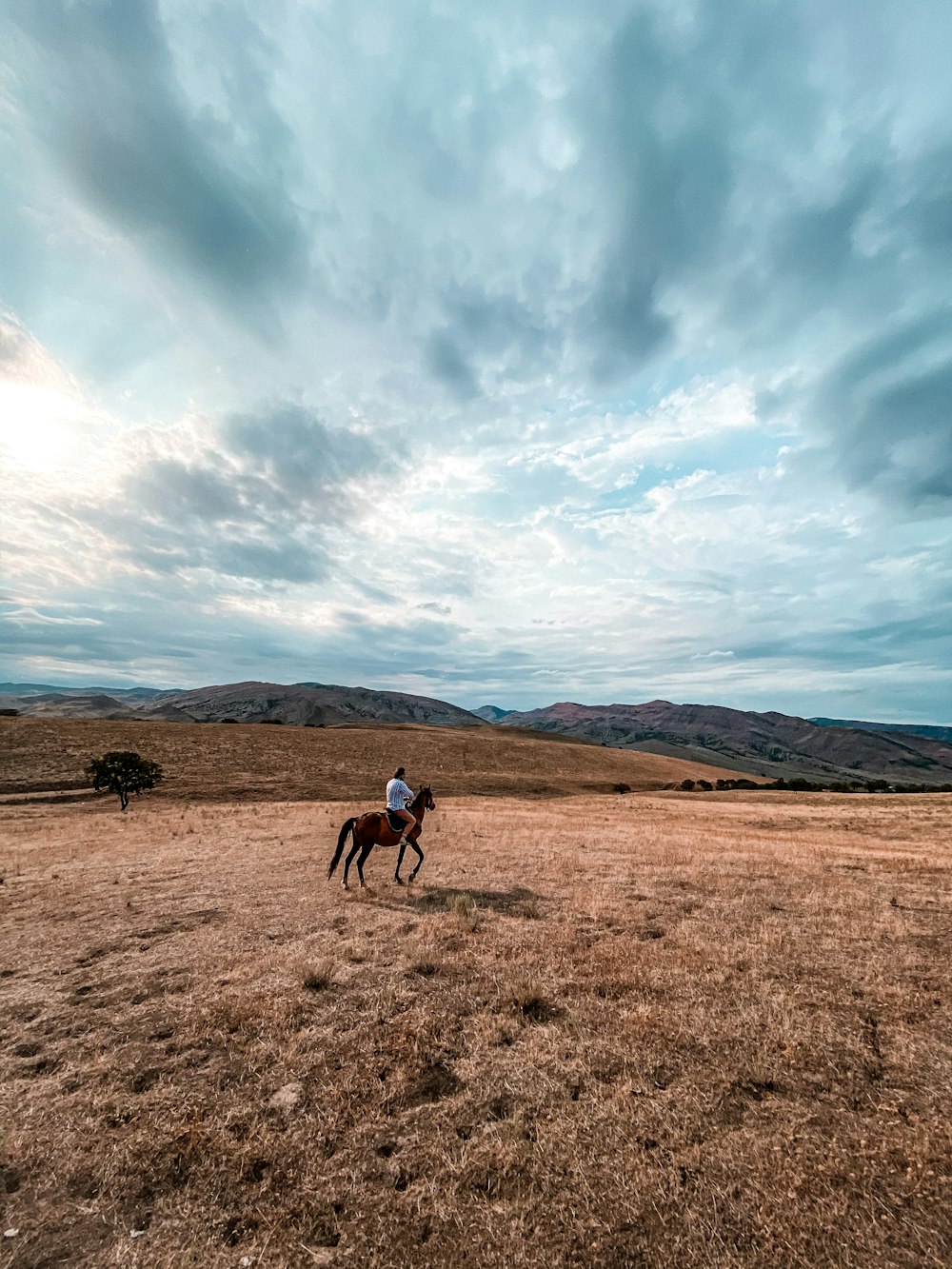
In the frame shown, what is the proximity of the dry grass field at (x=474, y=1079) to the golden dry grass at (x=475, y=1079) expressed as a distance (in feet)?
0.10

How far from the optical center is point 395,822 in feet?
49.5

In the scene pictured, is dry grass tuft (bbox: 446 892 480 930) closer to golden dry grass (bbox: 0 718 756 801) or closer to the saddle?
the saddle

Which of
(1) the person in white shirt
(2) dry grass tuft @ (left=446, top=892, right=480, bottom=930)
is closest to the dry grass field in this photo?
(2) dry grass tuft @ (left=446, top=892, right=480, bottom=930)

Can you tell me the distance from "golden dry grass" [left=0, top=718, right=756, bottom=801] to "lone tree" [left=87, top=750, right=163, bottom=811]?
4187 millimetres

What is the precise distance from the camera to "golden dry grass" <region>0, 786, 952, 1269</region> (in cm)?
432

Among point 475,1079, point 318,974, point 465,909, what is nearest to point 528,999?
point 475,1079

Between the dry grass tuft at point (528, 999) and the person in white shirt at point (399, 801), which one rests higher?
the person in white shirt at point (399, 801)

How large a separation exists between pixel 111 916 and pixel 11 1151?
7939 mm

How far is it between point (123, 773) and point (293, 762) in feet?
73.6

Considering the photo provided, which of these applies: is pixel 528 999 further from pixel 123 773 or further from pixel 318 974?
pixel 123 773

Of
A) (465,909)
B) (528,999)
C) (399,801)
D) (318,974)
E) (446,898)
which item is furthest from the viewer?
(399,801)

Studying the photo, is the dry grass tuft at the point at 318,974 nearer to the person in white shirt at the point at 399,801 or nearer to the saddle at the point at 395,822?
the saddle at the point at 395,822

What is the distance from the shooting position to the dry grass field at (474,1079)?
4.32 metres

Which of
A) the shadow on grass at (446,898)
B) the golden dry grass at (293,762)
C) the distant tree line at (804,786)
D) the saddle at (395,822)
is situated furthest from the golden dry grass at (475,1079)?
the distant tree line at (804,786)
